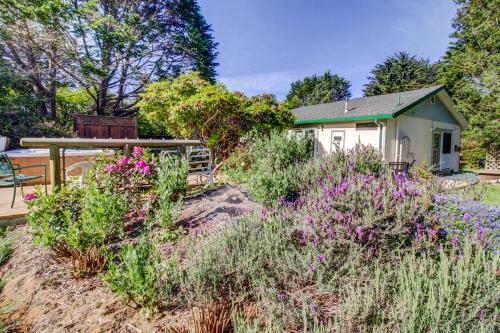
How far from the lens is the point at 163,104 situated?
435 inches

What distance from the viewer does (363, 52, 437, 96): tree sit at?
2611cm

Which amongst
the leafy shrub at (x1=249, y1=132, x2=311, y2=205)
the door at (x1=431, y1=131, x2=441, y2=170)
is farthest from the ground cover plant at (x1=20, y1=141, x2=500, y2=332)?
the door at (x1=431, y1=131, x2=441, y2=170)

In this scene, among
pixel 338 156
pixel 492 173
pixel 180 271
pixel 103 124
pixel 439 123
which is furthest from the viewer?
pixel 103 124

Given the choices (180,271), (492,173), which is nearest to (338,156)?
(180,271)

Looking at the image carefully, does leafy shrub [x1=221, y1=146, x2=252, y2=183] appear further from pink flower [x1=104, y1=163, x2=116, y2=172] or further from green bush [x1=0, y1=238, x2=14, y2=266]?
green bush [x1=0, y1=238, x2=14, y2=266]

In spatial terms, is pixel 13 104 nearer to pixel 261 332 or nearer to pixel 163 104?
pixel 163 104

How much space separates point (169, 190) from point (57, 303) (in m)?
1.68

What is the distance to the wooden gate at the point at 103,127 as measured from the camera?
45.5 ft

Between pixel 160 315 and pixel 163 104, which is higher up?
pixel 163 104

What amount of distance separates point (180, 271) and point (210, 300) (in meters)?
0.43

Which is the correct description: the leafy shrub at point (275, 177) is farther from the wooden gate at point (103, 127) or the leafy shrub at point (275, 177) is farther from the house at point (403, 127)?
the wooden gate at point (103, 127)

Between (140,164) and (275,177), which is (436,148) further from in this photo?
(140,164)

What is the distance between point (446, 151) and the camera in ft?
45.4

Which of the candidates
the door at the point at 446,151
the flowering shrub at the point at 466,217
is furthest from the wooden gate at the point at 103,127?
the door at the point at 446,151
